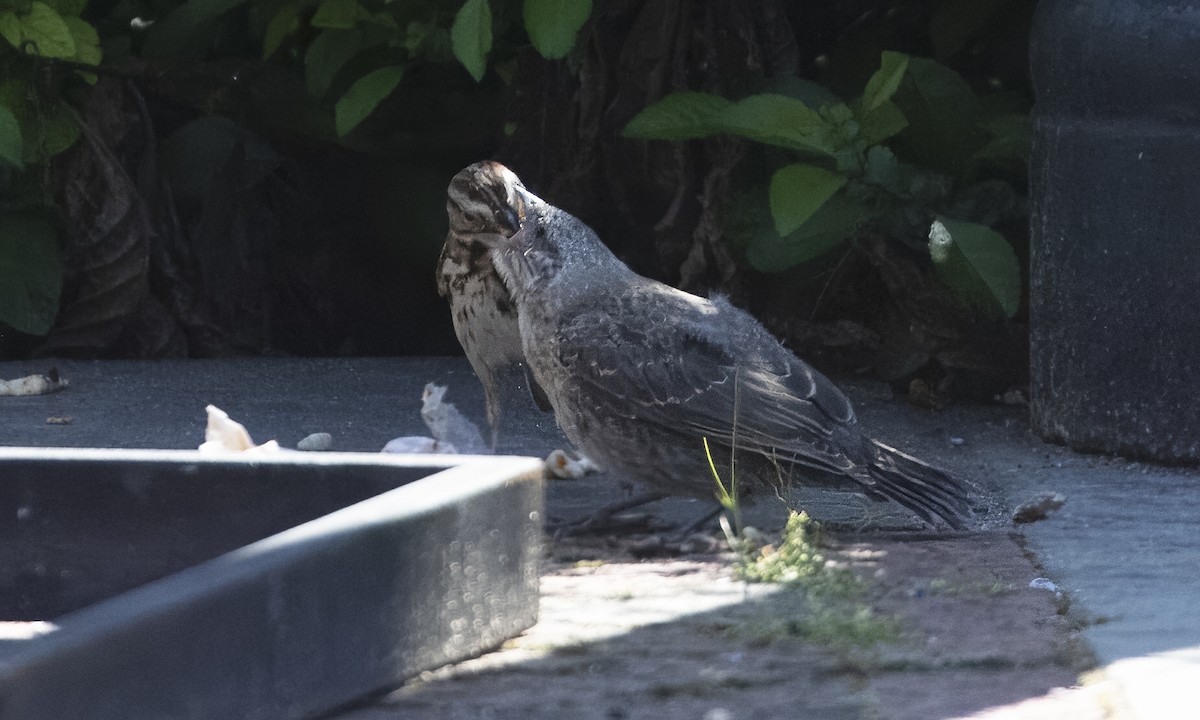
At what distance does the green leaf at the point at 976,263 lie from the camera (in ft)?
15.4

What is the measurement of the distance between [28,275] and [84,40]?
85 cm

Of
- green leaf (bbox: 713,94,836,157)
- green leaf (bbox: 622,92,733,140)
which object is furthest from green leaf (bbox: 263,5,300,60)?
green leaf (bbox: 713,94,836,157)

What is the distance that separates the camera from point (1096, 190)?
4391 mm

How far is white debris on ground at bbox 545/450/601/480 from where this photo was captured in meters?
4.50

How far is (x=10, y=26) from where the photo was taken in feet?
18.5

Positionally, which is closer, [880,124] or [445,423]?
[445,423]

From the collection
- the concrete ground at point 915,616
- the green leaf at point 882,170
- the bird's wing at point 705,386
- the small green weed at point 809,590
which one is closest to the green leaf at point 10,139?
the concrete ground at point 915,616

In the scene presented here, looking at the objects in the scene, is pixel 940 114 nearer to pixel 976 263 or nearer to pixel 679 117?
pixel 976 263

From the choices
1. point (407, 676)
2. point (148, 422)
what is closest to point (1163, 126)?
point (407, 676)

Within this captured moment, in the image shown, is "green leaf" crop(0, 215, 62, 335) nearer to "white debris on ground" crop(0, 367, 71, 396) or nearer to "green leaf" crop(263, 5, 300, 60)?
"white debris on ground" crop(0, 367, 71, 396)

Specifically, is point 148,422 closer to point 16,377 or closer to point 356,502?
point 16,377

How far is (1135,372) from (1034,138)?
763 millimetres

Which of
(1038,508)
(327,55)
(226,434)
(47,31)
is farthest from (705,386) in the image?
(47,31)

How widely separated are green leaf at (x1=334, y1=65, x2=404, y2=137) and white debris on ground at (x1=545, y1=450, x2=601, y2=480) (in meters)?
1.59
